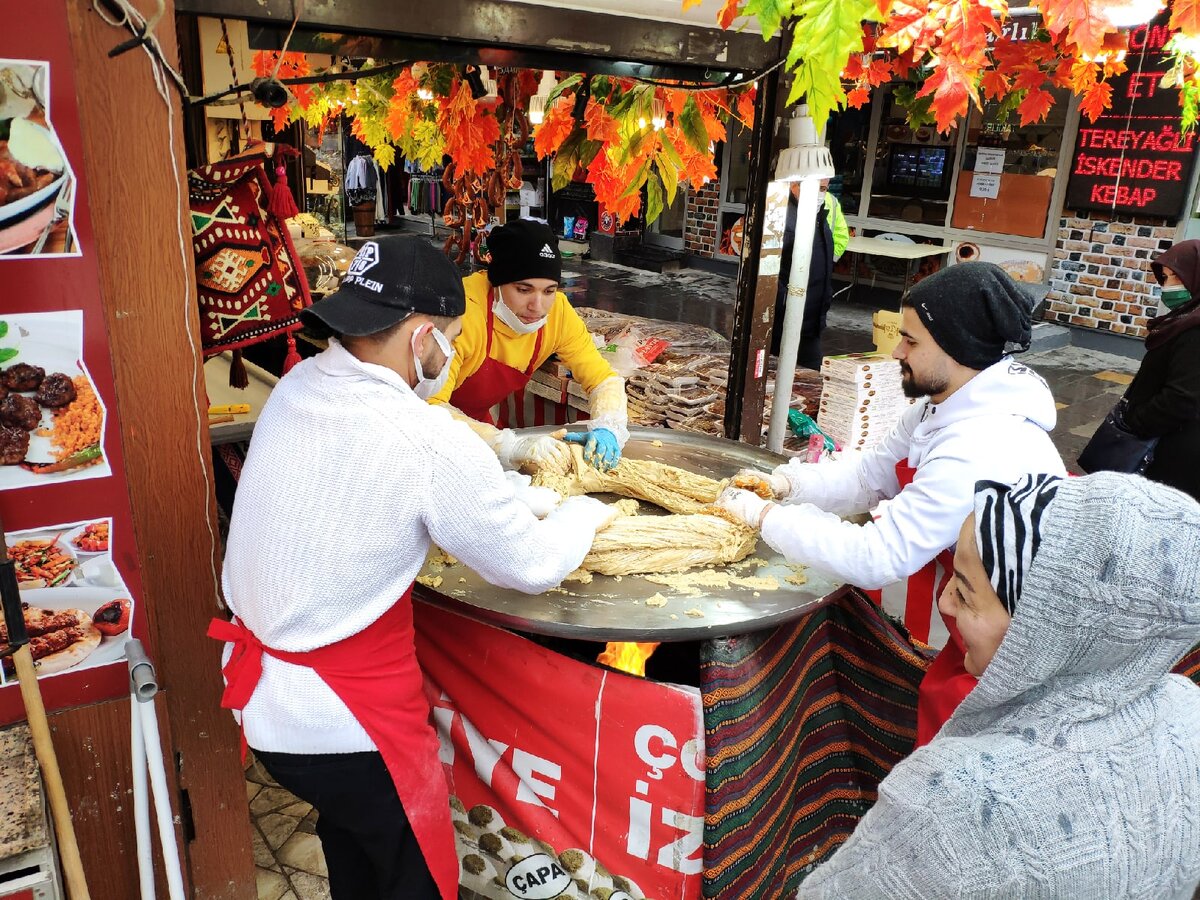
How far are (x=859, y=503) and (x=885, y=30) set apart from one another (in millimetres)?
2031

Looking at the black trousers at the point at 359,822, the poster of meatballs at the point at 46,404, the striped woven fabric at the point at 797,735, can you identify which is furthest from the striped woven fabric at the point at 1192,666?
the poster of meatballs at the point at 46,404

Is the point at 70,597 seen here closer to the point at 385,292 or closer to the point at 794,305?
the point at 385,292

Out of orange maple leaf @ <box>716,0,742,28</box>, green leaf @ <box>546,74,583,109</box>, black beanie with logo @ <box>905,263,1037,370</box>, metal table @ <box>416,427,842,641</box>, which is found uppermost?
orange maple leaf @ <box>716,0,742,28</box>

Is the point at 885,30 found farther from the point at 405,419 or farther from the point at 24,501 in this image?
the point at 24,501

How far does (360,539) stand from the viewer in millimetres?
1939

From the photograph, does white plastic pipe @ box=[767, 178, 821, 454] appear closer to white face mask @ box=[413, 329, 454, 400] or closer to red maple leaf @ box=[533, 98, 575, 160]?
red maple leaf @ box=[533, 98, 575, 160]

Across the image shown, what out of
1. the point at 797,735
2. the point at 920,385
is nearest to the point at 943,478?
the point at 920,385

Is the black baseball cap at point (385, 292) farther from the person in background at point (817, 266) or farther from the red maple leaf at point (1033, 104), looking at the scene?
the red maple leaf at point (1033, 104)

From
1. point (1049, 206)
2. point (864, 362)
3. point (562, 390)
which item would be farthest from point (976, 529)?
point (1049, 206)

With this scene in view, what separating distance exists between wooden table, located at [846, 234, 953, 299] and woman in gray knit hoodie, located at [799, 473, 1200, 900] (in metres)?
11.6

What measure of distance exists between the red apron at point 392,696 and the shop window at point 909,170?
12438 mm

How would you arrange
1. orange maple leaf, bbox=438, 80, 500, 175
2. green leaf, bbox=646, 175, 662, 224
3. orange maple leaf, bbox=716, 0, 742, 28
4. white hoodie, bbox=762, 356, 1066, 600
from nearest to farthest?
white hoodie, bbox=762, 356, 1066, 600 → orange maple leaf, bbox=716, 0, 742, 28 → green leaf, bbox=646, 175, 662, 224 → orange maple leaf, bbox=438, 80, 500, 175

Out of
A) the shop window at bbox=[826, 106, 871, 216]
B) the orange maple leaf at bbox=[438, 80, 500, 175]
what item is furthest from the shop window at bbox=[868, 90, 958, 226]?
the orange maple leaf at bbox=[438, 80, 500, 175]

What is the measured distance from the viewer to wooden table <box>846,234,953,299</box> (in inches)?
478
